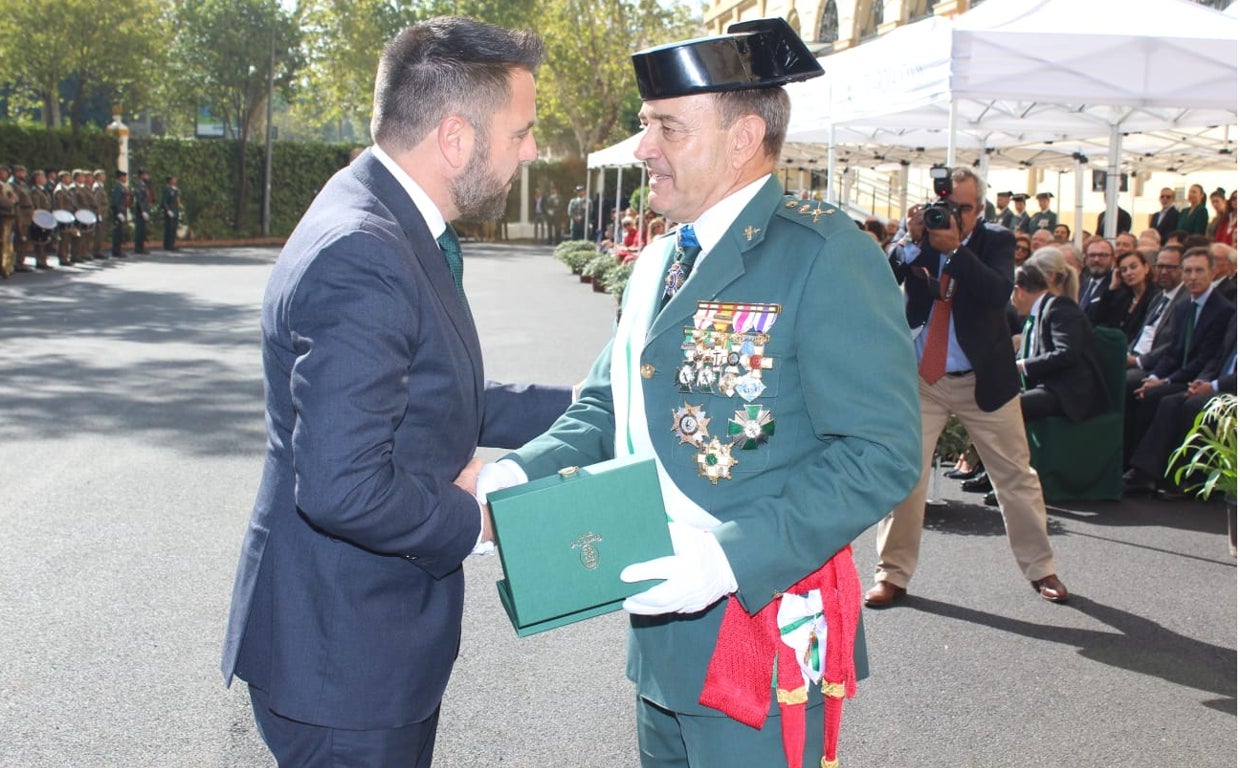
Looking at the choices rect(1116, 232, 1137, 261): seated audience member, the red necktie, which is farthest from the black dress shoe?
rect(1116, 232, 1137, 261): seated audience member

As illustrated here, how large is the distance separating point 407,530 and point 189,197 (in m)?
37.8

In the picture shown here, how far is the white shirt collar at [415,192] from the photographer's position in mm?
2180

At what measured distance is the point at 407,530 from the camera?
1.93 metres

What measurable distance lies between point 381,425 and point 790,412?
0.73 metres

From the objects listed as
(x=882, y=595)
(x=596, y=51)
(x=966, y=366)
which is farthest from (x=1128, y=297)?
(x=596, y=51)

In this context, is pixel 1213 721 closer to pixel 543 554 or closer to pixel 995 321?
pixel 995 321

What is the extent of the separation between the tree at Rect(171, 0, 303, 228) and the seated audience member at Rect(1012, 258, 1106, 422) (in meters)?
40.0

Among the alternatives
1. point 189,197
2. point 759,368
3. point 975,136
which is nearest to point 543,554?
point 759,368

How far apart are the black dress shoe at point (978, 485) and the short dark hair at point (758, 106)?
612 cm

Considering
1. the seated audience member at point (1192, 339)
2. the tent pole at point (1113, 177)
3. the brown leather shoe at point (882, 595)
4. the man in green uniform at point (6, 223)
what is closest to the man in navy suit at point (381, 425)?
the brown leather shoe at point (882, 595)

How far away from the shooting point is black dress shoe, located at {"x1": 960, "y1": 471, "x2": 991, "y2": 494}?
314 inches

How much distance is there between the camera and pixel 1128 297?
9.85 metres

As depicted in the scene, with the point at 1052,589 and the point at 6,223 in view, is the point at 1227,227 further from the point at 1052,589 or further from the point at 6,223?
the point at 6,223

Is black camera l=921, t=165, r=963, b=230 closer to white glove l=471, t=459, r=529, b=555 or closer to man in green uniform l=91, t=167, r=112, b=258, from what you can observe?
white glove l=471, t=459, r=529, b=555
